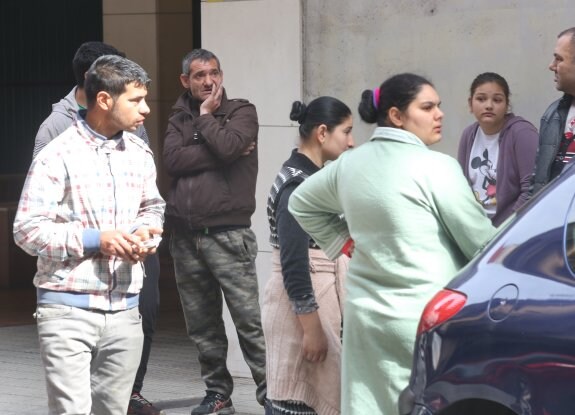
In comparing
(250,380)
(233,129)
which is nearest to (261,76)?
(233,129)

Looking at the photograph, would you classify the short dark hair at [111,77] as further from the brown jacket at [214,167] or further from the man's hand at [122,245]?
the brown jacket at [214,167]

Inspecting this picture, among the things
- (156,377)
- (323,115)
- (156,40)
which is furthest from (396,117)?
(156,40)

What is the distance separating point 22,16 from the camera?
16719mm

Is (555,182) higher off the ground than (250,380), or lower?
higher

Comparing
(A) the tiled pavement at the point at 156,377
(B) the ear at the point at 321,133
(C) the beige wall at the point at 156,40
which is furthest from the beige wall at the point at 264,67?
(C) the beige wall at the point at 156,40

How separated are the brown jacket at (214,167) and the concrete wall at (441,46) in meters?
0.97

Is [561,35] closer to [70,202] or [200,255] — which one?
[200,255]

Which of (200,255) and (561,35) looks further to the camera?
(200,255)

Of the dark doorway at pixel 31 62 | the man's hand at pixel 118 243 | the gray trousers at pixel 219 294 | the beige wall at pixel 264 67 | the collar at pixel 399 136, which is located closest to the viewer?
the collar at pixel 399 136

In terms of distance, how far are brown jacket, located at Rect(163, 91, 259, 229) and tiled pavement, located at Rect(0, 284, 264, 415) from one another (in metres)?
1.26

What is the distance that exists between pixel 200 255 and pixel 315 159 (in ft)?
6.85

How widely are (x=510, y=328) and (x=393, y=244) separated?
0.59 metres

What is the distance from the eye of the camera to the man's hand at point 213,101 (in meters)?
7.49

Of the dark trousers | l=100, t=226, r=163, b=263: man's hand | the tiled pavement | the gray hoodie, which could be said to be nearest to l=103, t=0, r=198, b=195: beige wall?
the tiled pavement
